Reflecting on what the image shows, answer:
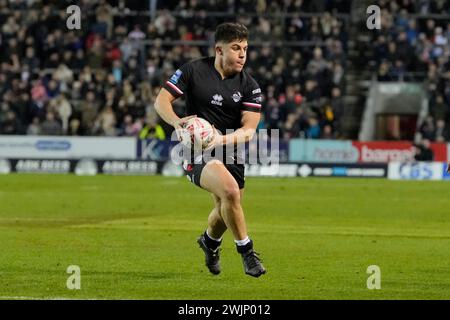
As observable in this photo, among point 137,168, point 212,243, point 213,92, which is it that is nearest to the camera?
point 213,92

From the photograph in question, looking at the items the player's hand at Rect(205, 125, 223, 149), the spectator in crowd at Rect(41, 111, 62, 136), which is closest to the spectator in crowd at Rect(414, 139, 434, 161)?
the spectator in crowd at Rect(41, 111, 62, 136)

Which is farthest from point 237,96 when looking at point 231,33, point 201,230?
point 201,230

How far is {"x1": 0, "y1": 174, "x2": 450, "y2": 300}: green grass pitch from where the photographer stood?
10844 millimetres

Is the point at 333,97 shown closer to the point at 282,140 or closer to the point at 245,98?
the point at 282,140

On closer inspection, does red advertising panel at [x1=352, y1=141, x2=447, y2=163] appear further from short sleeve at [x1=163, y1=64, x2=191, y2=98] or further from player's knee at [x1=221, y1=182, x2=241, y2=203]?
player's knee at [x1=221, y1=182, x2=241, y2=203]

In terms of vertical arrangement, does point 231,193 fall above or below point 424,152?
above

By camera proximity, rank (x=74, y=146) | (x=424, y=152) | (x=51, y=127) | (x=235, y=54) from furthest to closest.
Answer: (x=51, y=127)
(x=74, y=146)
(x=424, y=152)
(x=235, y=54)

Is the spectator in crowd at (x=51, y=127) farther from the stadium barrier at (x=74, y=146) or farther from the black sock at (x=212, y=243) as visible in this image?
the black sock at (x=212, y=243)

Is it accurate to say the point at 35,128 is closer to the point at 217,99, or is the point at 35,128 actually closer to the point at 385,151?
the point at 385,151

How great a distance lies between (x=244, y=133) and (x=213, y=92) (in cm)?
53

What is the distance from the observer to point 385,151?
1262 inches

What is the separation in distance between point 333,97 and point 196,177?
75.2 feet

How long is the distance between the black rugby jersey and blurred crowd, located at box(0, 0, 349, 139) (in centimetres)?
2087

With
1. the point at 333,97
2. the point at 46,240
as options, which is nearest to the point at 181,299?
the point at 46,240
